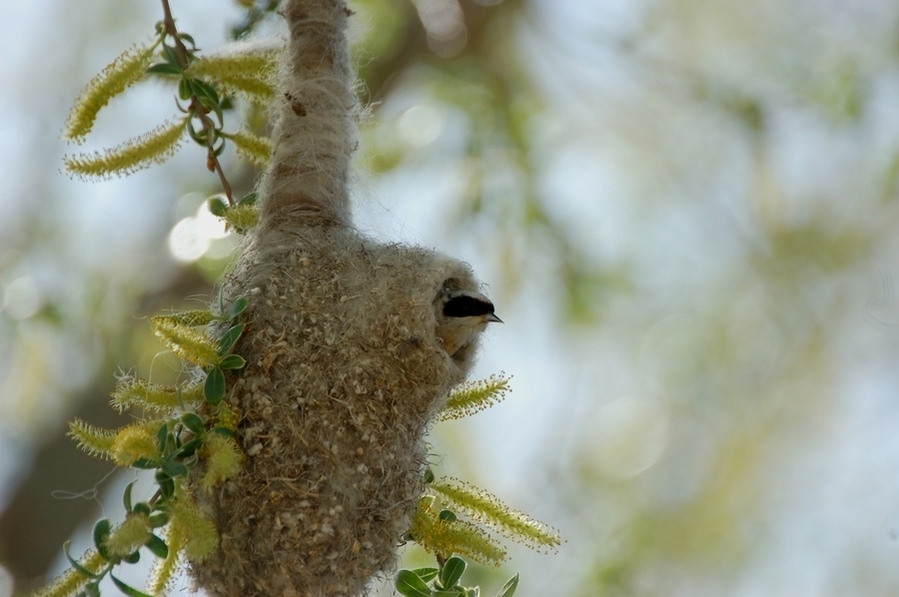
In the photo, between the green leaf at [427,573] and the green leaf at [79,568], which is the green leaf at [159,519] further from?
the green leaf at [427,573]

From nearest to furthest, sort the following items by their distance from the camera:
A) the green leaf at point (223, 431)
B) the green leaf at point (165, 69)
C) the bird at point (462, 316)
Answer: the green leaf at point (223, 431)
the green leaf at point (165, 69)
the bird at point (462, 316)

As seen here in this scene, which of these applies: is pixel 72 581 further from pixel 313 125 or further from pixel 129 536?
pixel 313 125

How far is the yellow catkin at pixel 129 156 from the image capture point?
2107mm

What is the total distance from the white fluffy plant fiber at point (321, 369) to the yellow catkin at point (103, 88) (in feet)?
1.30

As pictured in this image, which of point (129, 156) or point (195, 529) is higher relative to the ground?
point (129, 156)

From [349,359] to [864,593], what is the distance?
372 cm

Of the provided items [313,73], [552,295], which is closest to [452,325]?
[313,73]

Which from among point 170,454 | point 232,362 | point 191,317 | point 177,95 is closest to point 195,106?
point 177,95

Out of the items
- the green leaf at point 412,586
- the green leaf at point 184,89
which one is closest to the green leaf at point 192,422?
the green leaf at point 412,586

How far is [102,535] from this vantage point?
168cm

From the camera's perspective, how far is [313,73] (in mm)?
2475

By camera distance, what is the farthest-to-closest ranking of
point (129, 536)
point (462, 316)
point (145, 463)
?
point (462, 316)
point (145, 463)
point (129, 536)

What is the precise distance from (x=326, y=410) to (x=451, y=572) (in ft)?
1.30

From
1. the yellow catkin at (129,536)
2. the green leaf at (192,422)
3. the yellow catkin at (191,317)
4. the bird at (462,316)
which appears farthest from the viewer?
the bird at (462,316)
